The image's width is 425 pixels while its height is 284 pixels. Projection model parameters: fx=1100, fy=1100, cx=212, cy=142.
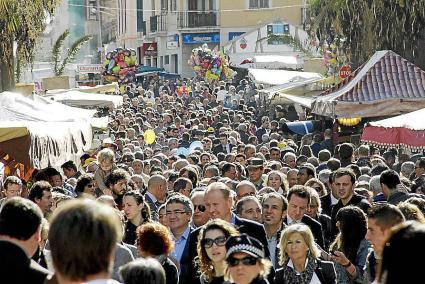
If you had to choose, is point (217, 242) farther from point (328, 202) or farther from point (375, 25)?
point (375, 25)

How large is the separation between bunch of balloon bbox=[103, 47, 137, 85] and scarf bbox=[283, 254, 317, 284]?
38.9m

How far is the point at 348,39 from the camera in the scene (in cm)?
2381

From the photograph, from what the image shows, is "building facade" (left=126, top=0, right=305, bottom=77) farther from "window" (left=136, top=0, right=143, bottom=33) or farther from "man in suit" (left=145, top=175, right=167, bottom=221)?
"man in suit" (left=145, top=175, right=167, bottom=221)

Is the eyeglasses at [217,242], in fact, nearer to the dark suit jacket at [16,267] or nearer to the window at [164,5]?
the dark suit jacket at [16,267]

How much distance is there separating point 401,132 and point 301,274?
21.5ft

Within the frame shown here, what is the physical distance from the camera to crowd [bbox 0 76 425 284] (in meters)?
4.15

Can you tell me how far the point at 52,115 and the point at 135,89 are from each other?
107 feet

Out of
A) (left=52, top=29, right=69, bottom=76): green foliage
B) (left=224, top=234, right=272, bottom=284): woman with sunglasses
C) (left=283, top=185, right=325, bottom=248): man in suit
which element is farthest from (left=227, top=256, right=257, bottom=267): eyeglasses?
(left=52, top=29, right=69, bottom=76): green foliage

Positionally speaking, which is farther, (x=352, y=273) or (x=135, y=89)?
(x=135, y=89)

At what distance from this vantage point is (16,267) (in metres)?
5.41

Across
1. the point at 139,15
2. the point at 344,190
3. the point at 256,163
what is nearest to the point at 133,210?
the point at 344,190

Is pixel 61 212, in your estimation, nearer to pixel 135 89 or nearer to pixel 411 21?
pixel 411 21

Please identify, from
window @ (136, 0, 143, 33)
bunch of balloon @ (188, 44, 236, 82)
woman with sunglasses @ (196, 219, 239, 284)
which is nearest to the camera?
woman with sunglasses @ (196, 219, 239, 284)

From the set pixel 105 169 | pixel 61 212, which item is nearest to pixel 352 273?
pixel 61 212
